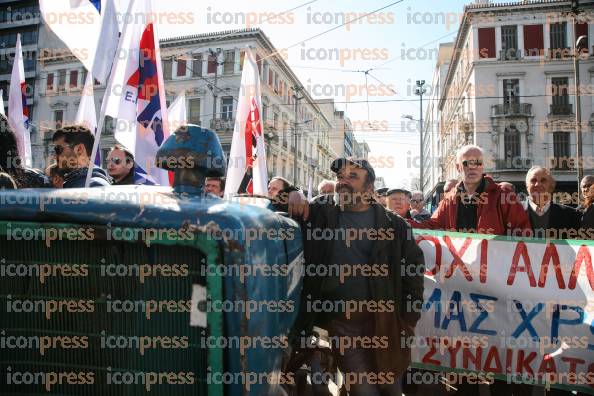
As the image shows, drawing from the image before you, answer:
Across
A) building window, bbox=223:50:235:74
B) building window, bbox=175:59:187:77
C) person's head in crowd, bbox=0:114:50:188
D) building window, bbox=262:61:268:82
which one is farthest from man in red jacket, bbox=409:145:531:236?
building window, bbox=175:59:187:77

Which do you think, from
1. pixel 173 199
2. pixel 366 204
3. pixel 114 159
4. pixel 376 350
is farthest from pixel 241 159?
pixel 173 199

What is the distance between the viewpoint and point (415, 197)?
785 cm

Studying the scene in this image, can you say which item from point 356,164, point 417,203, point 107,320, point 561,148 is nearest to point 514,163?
point 561,148

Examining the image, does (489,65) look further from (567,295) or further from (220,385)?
(220,385)

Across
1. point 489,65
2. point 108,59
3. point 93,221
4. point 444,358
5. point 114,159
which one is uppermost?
point 489,65

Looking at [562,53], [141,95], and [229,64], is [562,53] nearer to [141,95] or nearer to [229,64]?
[229,64]

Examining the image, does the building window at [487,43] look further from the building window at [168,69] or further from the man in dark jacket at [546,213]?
the man in dark jacket at [546,213]

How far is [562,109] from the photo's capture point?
29.1 meters

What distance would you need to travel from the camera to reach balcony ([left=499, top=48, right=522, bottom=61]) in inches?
1183

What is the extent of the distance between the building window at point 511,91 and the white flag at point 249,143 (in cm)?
2851

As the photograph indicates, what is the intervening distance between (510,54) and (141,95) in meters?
31.8

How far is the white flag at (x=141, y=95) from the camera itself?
3.94m

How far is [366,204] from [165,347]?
173 centimetres

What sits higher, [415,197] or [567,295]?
[415,197]
